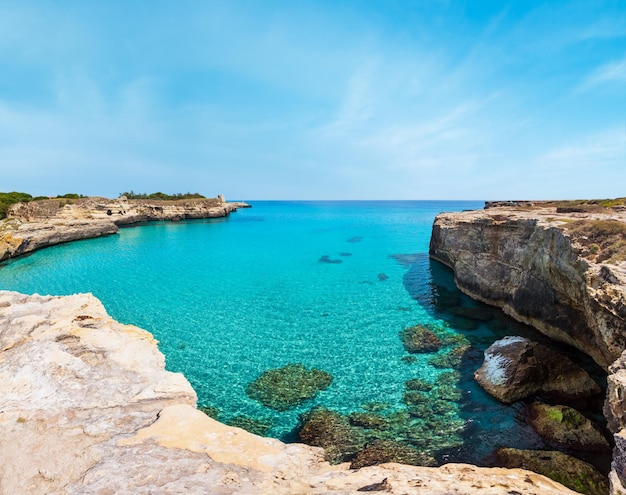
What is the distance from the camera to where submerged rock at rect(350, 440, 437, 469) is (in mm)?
9820

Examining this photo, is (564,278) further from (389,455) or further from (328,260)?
(328,260)

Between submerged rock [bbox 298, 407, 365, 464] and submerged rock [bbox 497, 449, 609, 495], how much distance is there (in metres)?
4.61

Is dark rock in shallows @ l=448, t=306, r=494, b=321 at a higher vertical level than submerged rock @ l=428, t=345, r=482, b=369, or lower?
higher

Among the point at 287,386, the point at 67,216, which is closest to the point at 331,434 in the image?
the point at 287,386

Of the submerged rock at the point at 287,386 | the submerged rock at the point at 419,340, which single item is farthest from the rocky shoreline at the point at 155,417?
the submerged rock at the point at 419,340

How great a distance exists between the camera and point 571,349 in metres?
16.6

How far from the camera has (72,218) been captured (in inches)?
2254

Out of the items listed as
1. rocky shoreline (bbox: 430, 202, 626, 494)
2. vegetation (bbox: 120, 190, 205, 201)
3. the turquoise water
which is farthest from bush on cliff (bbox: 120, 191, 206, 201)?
rocky shoreline (bbox: 430, 202, 626, 494)

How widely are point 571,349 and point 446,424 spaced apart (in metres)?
10.1

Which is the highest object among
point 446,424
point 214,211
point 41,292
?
point 214,211

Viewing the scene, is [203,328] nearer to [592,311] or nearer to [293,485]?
[293,485]

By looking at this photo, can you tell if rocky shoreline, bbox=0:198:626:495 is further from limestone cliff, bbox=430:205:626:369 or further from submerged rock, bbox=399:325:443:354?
submerged rock, bbox=399:325:443:354

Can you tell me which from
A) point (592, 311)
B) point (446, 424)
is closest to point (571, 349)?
point (592, 311)

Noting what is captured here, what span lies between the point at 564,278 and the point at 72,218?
70677 millimetres
